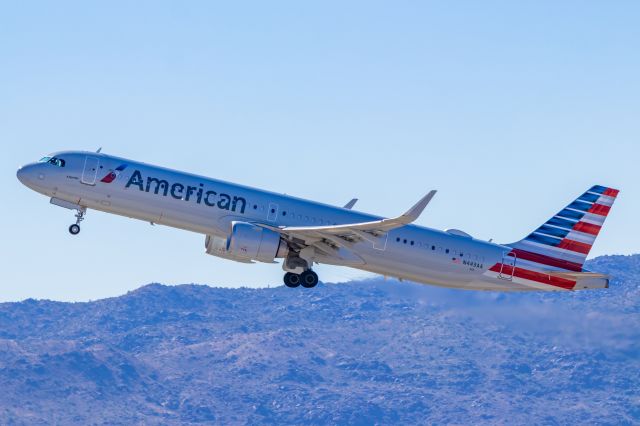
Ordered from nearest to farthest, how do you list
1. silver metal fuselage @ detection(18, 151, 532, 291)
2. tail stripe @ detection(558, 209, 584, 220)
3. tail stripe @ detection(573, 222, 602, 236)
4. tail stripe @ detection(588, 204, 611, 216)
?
silver metal fuselage @ detection(18, 151, 532, 291) < tail stripe @ detection(573, 222, 602, 236) < tail stripe @ detection(558, 209, 584, 220) < tail stripe @ detection(588, 204, 611, 216)

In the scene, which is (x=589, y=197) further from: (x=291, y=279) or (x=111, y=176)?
(x=111, y=176)

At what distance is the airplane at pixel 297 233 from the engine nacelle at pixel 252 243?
5cm

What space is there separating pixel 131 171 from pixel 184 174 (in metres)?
2.87

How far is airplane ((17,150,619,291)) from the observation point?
6744cm

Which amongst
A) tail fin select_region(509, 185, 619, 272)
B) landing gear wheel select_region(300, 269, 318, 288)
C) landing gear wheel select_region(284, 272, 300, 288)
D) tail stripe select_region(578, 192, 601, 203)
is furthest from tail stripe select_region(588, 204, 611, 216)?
landing gear wheel select_region(284, 272, 300, 288)

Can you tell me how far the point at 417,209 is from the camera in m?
62.5

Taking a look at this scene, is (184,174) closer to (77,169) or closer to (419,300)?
(77,169)

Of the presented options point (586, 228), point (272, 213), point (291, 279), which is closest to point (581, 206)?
point (586, 228)

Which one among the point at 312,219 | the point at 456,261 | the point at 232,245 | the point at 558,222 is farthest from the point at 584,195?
the point at 232,245

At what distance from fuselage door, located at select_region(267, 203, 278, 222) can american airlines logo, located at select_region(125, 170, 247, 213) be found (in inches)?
84.4

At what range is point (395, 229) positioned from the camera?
69.9 m

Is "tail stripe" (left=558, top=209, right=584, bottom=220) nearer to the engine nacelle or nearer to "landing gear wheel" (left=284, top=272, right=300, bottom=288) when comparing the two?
"landing gear wheel" (left=284, top=272, right=300, bottom=288)

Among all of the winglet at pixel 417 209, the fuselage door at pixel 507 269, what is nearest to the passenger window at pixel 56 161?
the winglet at pixel 417 209

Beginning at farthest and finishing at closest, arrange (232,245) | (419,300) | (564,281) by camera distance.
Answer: (419,300)
(564,281)
(232,245)
